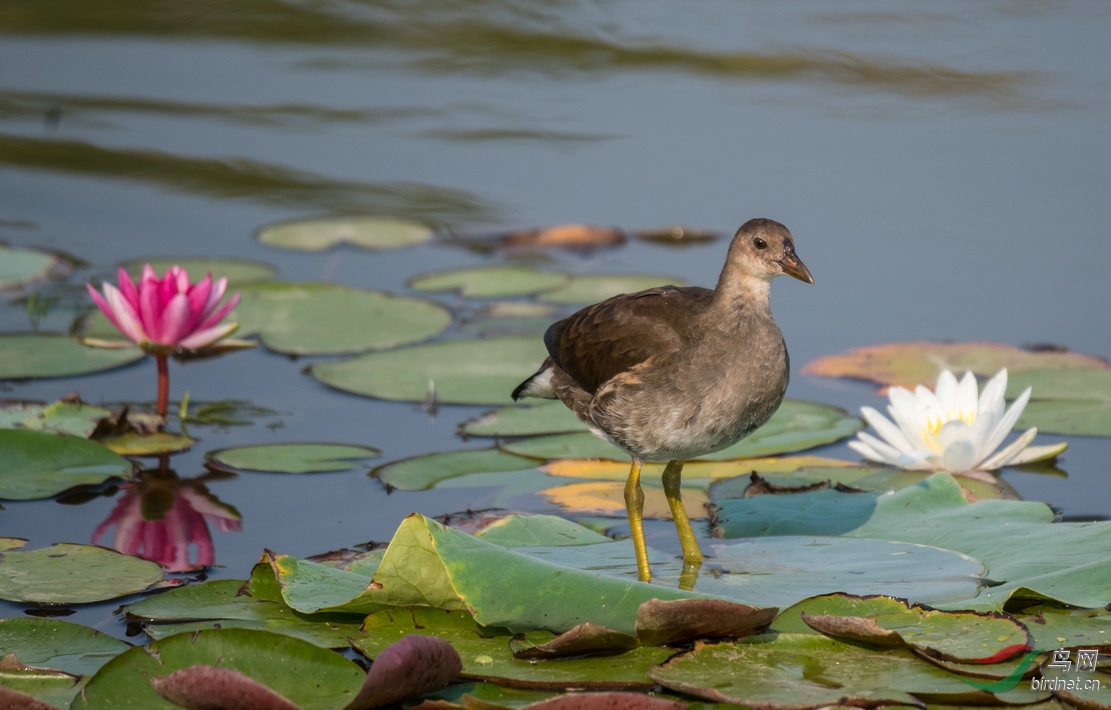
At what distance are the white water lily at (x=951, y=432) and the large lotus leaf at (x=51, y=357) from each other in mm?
3517

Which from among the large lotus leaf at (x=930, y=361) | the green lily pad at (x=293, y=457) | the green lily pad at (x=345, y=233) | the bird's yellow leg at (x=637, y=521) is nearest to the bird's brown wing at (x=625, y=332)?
the bird's yellow leg at (x=637, y=521)

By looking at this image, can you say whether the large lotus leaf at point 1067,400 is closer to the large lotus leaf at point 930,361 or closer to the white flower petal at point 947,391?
the large lotus leaf at point 930,361

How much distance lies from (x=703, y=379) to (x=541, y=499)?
2.73 feet

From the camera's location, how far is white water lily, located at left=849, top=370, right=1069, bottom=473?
4.25 m

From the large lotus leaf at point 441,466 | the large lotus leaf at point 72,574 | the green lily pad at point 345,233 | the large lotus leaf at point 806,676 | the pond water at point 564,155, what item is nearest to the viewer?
the large lotus leaf at point 806,676

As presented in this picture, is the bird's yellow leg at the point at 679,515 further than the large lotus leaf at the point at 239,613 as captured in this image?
Yes

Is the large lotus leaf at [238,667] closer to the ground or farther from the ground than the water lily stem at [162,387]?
closer to the ground

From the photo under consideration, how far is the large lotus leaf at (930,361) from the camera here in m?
5.37

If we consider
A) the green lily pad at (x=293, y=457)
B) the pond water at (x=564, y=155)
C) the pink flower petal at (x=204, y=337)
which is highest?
the pond water at (x=564, y=155)

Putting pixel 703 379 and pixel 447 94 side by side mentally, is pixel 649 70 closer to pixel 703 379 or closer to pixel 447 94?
pixel 447 94

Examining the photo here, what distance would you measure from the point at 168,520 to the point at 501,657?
5.79 feet

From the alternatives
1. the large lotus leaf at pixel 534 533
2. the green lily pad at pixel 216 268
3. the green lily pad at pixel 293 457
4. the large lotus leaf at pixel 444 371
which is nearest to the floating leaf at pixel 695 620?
the large lotus leaf at pixel 534 533

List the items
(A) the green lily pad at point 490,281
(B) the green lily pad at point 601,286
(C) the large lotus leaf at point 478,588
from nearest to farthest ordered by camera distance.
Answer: (C) the large lotus leaf at point 478,588
(B) the green lily pad at point 601,286
(A) the green lily pad at point 490,281

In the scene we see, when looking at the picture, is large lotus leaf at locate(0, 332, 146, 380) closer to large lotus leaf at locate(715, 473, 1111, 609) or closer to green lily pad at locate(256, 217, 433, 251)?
green lily pad at locate(256, 217, 433, 251)
